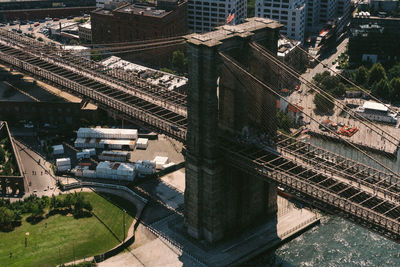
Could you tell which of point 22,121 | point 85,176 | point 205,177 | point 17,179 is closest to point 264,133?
point 205,177

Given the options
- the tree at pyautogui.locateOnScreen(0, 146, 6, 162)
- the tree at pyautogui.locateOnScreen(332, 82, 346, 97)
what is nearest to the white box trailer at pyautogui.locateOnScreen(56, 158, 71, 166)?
the tree at pyautogui.locateOnScreen(0, 146, 6, 162)

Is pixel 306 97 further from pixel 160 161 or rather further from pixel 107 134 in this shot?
pixel 107 134

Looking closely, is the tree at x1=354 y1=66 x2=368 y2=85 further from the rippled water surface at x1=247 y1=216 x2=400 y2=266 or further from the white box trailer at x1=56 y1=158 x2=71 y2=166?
the white box trailer at x1=56 y1=158 x2=71 y2=166

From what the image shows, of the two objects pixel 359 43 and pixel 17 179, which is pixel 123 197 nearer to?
pixel 17 179

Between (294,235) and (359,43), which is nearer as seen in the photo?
(294,235)

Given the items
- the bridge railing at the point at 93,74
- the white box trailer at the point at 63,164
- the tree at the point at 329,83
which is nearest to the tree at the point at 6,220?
the white box trailer at the point at 63,164

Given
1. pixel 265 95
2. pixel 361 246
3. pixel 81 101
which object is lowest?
pixel 361 246

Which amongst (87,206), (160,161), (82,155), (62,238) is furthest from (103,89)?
(62,238)
